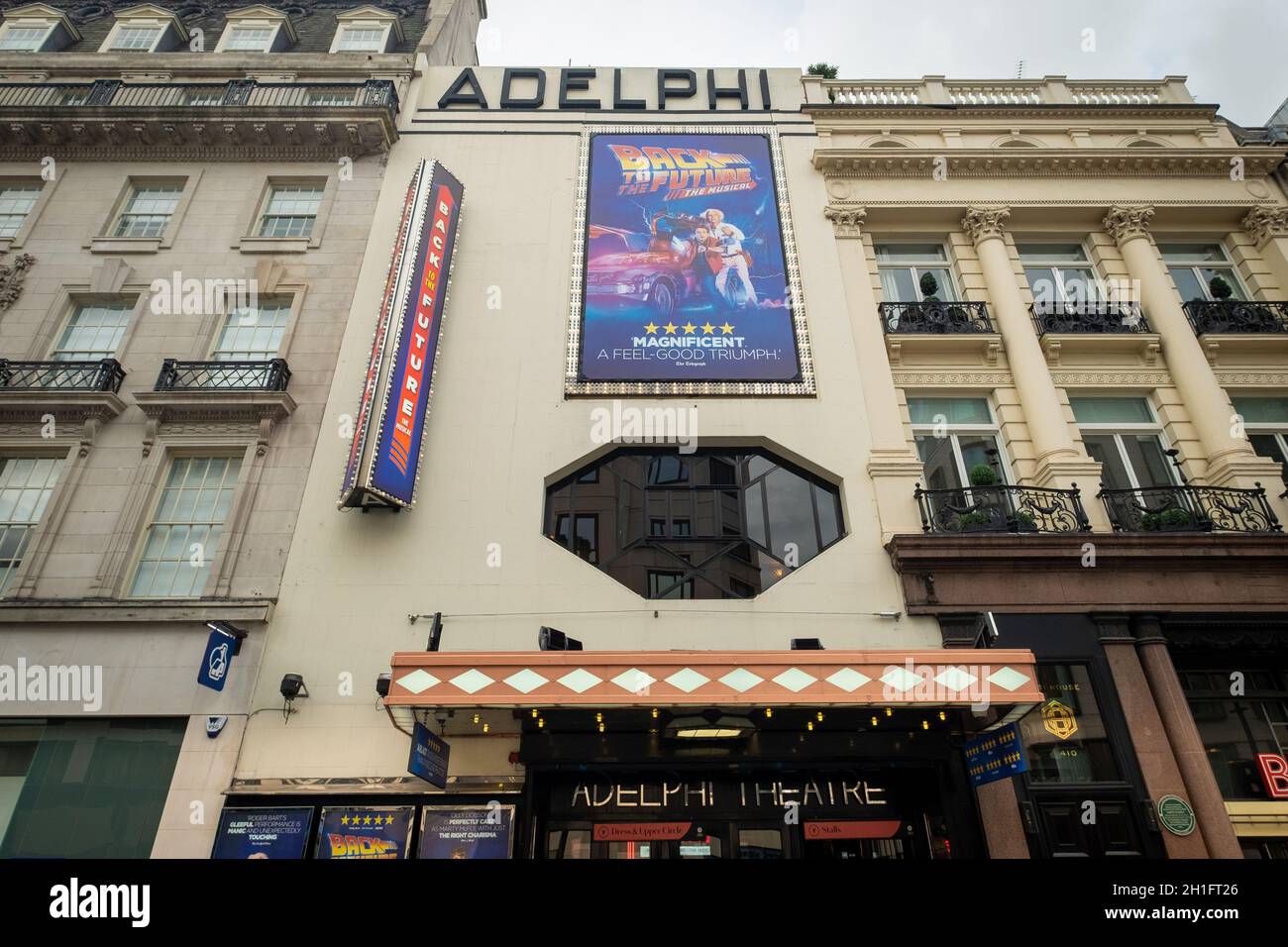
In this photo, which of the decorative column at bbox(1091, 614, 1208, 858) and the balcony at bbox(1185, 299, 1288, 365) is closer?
the decorative column at bbox(1091, 614, 1208, 858)

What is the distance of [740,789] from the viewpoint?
37.6 feet

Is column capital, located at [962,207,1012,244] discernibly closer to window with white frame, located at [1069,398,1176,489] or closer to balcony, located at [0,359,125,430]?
window with white frame, located at [1069,398,1176,489]

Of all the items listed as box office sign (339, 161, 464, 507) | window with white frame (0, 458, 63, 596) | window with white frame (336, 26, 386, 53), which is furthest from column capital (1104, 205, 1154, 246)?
window with white frame (0, 458, 63, 596)

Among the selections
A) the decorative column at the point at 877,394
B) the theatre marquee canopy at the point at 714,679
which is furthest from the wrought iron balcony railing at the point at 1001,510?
the theatre marquee canopy at the point at 714,679

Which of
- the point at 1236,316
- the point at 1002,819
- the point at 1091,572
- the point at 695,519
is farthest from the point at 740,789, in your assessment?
the point at 1236,316

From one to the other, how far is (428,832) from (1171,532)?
13.8 meters

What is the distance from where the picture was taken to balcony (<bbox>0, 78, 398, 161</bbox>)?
18.1 metres

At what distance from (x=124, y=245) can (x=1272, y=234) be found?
28.3 meters

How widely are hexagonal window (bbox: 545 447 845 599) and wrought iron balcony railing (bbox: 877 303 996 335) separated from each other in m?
4.51

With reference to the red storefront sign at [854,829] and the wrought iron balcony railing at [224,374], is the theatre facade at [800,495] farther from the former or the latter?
the wrought iron balcony railing at [224,374]

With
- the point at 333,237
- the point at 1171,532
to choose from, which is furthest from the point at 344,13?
the point at 1171,532

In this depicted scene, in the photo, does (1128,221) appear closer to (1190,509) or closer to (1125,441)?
(1125,441)

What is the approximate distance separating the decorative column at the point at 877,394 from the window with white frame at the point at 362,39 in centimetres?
1552

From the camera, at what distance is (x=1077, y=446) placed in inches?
557
